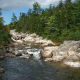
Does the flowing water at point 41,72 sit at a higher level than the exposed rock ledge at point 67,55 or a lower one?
lower

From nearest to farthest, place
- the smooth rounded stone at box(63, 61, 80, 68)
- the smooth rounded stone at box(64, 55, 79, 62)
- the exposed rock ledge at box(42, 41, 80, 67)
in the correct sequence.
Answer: the smooth rounded stone at box(63, 61, 80, 68) → the exposed rock ledge at box(42, 41, 80, 67) → the smooth rounded stone at box(64, 55, 79, 62)

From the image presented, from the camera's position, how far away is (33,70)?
21391mm

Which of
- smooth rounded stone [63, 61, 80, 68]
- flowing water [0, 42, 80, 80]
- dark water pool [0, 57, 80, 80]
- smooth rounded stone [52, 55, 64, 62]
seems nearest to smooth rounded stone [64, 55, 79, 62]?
smooth rounded stone [63, 61, 80, 68]

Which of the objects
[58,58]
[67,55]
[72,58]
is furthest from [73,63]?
[67,55]

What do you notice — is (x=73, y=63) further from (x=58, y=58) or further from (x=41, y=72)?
(x=41, y=72)

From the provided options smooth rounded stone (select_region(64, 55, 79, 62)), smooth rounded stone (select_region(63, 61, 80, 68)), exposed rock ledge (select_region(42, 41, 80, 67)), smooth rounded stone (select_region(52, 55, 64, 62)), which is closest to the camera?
smooth rounded stone (select_region(63, 61, 80, 68))

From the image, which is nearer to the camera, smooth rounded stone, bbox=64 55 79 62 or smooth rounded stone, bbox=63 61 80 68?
smooth rounded stone, bbox=63 61 80 68

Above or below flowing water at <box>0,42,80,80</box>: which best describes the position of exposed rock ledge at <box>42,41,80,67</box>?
above

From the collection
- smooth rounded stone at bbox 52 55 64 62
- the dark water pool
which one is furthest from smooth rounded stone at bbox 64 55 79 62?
the dark water pool

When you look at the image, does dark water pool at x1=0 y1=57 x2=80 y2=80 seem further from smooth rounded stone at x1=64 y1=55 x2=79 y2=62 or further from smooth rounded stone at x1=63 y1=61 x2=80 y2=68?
smooth rounded stone at x1=64 y1=55 x2=79 y2=62

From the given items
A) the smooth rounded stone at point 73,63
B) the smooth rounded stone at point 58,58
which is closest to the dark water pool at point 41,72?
the smooth rounded stone at point 73,63

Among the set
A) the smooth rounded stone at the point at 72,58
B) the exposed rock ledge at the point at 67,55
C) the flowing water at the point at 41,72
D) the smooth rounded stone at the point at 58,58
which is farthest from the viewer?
the smooth rounded stone at the point at 58,58

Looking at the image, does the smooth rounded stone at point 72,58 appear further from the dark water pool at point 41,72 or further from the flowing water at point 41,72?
the dark water pool at point 41,72

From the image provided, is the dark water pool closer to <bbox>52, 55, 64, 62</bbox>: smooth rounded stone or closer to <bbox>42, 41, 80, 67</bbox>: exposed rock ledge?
<bbox>42, 41, 80, 67</bbox>: exposed rock ledge
